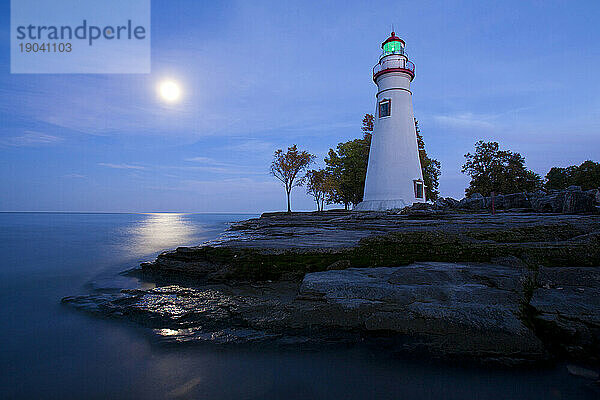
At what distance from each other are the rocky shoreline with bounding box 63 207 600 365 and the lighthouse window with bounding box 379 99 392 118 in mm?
22722

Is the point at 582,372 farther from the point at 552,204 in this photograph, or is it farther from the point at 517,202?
the point at 517,202

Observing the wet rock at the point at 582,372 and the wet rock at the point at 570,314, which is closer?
the wet rock at the point at 582,372

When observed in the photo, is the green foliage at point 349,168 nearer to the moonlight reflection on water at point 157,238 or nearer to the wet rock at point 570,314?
the moonlight reflection on water at point 157,238

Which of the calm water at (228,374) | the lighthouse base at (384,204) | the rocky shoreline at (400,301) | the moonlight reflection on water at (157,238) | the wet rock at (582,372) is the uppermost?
the lighthouse base at (384,204)

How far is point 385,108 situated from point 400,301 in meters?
26.0

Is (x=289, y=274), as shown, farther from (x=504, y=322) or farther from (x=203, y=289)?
(x=504, y=322)

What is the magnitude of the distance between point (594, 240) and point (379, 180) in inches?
841

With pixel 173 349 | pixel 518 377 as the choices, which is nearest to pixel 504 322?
pixel 518 377

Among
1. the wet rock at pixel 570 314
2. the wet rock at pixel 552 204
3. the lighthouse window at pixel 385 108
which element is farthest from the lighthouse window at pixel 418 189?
the wet rock at pixel 570 314

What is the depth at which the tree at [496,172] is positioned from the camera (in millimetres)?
37625

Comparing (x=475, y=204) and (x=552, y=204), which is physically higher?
(x=475, y=204)

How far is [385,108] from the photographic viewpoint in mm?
26812

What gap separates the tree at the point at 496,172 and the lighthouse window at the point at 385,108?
20030 mm

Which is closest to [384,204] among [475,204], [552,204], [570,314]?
[475,204]
